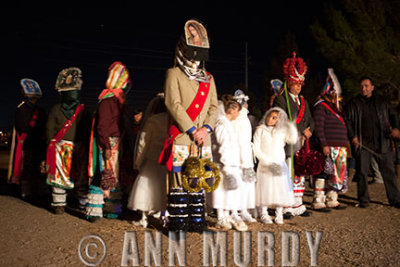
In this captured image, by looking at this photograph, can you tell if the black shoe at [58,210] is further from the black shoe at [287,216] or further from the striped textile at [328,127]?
the striped textile at [328,127]

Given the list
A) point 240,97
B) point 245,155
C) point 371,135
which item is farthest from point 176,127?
point 371,135

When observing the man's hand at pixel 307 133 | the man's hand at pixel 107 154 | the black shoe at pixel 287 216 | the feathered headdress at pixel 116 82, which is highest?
the feathered headdress at pixel 116 82

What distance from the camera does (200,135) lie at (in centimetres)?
417

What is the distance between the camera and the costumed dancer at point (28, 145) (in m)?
6.84

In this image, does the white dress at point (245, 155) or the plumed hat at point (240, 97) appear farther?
the plumed hat at point (240, 97)

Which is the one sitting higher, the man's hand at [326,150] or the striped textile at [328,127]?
the striped textile at [328,127]

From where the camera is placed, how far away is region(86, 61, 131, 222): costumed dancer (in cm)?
504

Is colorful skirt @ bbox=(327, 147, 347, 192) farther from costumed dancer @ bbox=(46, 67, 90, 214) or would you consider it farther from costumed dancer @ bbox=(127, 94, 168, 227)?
costumed dancer @ bbox=(46, 67, 90, 214)

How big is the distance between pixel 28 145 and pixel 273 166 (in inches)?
168

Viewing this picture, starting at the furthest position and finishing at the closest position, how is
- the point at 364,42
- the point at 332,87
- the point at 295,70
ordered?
the point at 364,42
the point at 332,87
the point at 295,70

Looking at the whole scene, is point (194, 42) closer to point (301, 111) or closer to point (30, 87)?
point (301, 111)

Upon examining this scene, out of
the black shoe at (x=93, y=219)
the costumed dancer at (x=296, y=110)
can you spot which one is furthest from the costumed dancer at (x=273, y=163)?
the black shoe at (x=93, y=219)

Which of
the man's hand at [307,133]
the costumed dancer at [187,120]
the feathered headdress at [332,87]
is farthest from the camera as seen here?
the feathered headdress at [332,87]

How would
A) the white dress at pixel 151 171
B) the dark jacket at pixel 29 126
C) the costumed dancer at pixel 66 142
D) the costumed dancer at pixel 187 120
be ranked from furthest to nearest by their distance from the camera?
the dark jacket at pixel 29 126 → the costumed dancer at pixel 66 142 → the white dress at pixel 151 171 → the costumed dancer at pixel 187 120
